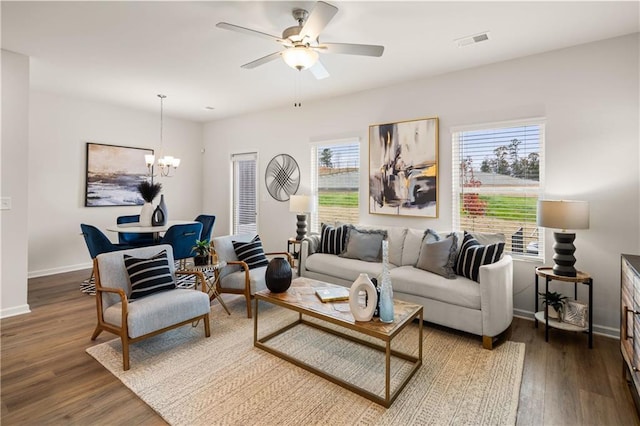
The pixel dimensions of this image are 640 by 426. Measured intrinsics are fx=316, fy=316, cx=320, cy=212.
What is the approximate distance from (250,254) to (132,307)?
4.76 ft

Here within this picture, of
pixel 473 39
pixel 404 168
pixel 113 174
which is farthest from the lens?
pixel 113 174

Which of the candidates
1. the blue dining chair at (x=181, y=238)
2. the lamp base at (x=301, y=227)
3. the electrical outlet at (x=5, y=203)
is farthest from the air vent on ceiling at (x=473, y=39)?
the electrical outlet at (x=5, y=203)

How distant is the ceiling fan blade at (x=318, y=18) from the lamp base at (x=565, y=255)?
2.80 m

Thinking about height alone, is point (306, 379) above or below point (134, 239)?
below

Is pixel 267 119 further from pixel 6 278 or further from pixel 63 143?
pixel 6 278

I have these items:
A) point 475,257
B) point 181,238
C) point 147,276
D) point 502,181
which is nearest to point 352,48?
point 475,257

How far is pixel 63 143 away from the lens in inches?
200

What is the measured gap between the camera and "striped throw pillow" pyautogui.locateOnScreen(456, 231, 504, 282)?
301 centimetres

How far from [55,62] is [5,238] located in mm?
2084

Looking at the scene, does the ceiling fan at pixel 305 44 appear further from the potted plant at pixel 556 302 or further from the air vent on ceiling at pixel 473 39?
the potted plant at pixel 556 302

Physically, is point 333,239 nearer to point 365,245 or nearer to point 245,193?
point 365,245

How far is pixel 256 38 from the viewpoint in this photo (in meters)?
3.05

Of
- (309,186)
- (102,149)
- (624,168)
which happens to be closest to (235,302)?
(309,186)

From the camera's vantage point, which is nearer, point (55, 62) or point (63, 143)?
point (55, 62)
